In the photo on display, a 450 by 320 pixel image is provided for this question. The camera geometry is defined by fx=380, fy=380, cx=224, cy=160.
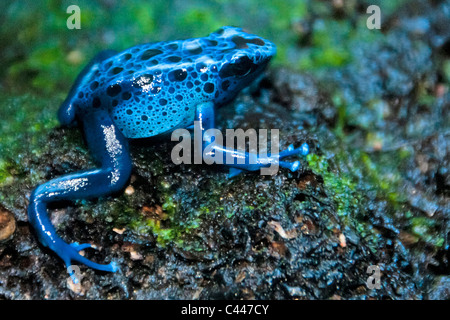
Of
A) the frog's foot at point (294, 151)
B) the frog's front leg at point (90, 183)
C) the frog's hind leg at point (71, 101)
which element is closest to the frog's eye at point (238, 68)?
the frog's foot at point (294, 151)

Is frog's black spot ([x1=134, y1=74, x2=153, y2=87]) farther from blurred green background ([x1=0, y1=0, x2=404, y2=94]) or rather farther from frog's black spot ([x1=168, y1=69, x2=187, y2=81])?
blurred green background ([x1=0, y1=0, x2=404, y2=94])

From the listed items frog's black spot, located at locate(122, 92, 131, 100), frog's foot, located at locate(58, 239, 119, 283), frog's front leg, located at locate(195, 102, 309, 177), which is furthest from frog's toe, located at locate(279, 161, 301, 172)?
frog's foot, located at locate(58, 239, 119, 283)

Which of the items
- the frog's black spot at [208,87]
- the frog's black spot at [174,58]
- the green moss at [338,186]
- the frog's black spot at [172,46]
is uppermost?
the frog's black spot at [172,46]

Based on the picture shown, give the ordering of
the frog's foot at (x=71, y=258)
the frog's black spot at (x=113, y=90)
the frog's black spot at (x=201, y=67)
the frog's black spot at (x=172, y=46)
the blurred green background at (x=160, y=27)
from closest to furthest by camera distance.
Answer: the frog's foot at (x=71, y=258) < the frog's black spot at (x=113, y=90) < the frog's black spot at (x=201, y=67) < the frog's black spot at (x=172, y=46) < the blurred green background at (x=160, y=27)

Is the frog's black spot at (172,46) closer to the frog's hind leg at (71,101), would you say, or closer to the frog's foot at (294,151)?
the frog's hind leg at (71,101)

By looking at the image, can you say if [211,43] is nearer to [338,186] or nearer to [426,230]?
[338,186]

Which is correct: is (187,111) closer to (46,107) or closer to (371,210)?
(46,107)

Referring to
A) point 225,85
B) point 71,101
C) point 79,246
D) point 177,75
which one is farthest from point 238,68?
point 79,246

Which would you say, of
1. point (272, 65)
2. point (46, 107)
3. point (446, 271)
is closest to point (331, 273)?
point (446, 271)
